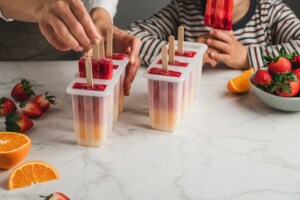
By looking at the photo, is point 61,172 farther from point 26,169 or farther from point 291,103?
point 291,103

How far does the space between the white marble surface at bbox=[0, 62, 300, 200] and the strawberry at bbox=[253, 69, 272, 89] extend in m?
0.07

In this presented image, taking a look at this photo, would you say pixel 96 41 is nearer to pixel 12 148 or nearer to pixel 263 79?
pixel 12 148

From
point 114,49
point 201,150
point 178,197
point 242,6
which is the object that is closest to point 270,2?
point 242,6

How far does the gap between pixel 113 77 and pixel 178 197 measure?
34 centimetres

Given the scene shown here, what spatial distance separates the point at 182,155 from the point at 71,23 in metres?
0.42

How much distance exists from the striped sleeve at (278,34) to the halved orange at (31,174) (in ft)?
2.89

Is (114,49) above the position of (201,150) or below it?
above

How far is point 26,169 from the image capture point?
1.14m

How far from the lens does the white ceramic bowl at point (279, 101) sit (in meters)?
1.39

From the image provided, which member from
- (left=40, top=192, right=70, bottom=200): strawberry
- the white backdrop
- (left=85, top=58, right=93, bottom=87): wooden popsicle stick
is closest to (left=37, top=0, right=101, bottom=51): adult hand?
(left=85, top=58, right=93, bottom=87): wooden popsicle stick

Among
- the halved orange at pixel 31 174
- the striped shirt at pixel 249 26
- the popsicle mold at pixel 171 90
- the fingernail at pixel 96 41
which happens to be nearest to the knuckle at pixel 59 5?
the fingernail at pixel 96 41

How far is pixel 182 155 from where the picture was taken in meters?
1.23

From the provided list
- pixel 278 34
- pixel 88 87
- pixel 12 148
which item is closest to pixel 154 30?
pixel 278 34

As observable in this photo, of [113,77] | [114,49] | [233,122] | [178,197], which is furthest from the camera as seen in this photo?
[114,49]
